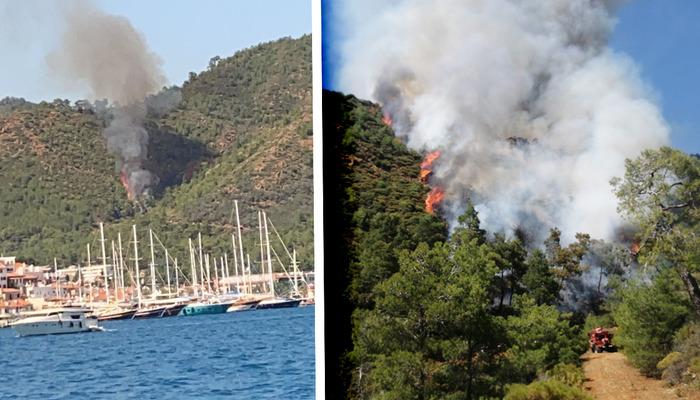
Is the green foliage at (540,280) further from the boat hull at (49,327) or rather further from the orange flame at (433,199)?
the boat hull at (49,327)

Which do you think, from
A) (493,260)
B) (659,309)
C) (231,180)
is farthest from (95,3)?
(659,309)

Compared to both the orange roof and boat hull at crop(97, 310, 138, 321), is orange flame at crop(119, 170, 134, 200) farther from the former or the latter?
the orange roof

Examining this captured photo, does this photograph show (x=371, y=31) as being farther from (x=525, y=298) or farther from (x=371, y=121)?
→ (x=525, y=298)

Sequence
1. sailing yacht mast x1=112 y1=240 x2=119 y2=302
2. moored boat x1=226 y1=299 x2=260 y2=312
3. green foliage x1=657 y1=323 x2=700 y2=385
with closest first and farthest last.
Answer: green foliage x1=657 y1=323 x2=700 y2=385 < sailing yacht mast x1=112 y1=240 x2=119 y2=302 < moored boat x1=226 y1=299 x2=260 y2=312

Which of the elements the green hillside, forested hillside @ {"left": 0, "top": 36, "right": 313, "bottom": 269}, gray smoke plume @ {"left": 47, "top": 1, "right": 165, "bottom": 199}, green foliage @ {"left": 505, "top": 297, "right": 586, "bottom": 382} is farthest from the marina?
green foliage @ {"left": 505, "top": 297, "right": 586, "bottom": 382}

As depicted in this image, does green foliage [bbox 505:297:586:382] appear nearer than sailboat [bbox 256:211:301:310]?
Yes

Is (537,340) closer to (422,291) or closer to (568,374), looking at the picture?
(568,374)
